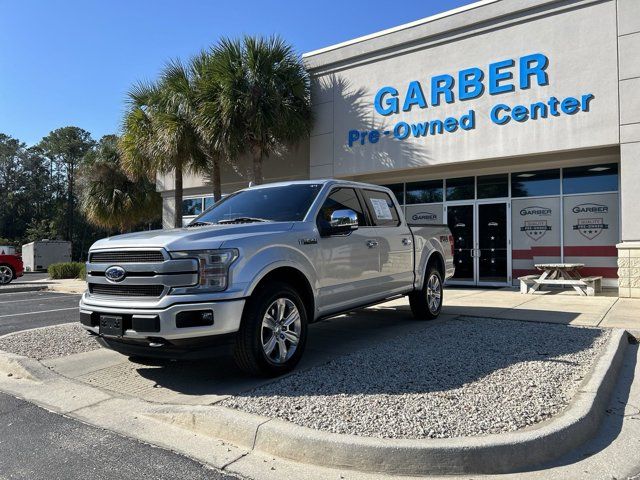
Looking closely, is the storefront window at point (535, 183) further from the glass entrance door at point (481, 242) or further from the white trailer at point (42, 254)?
the white trailer at point (42, 254)

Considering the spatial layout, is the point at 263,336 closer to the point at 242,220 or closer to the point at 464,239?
the point at 242,220

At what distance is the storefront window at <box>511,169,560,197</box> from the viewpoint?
1330 cm

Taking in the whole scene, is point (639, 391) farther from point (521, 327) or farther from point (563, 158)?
point (563, 158)

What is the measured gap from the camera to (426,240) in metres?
7.86

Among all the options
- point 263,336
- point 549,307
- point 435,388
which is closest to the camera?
point 435,388

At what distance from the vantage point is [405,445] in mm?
3156

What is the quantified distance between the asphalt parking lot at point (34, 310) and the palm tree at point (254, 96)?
6.00 metres

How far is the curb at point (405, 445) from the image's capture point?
3.12m

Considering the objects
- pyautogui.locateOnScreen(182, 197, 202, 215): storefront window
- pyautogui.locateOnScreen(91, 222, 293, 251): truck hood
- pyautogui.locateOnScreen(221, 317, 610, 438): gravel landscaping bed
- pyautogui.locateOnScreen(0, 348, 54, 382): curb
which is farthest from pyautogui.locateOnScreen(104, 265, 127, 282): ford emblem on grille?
pyautogui.locateOnScreen(182, 197, 202, 215): storefront window

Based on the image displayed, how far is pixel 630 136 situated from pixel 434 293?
6.20 meters

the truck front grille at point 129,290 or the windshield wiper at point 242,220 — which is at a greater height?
the windshield wiper at point 242,220

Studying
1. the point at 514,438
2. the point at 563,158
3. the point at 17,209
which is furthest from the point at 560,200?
the point at 17,209

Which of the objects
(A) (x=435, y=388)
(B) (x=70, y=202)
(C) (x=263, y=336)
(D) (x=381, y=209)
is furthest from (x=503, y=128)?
(B) (x=70, y=202)

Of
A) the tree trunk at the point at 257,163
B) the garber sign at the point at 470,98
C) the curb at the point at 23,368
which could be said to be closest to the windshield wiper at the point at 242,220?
the curb at the point at 23,368
